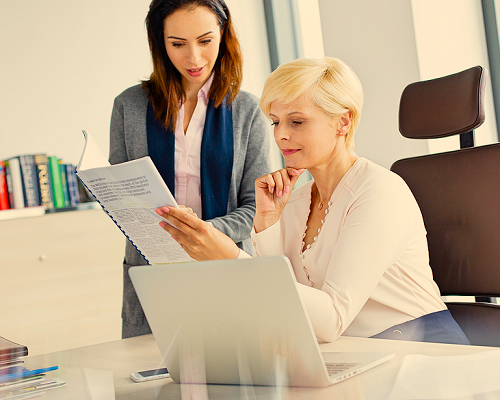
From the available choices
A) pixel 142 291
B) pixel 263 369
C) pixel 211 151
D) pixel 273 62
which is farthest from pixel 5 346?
pixel 273 62

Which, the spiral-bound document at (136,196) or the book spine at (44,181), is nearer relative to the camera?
the spiral-bound document at (136,196)

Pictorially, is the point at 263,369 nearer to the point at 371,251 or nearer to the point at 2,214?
the point at 371,251

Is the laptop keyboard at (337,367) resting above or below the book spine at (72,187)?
below

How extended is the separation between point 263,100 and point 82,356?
0.76 metres

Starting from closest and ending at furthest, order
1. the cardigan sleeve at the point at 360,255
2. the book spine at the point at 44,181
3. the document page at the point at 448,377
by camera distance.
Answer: the document page at the point at 448,377, the cardigan sleeve at the point at 360,255, the book spine at the point at 44,181

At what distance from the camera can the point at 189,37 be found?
1.45 m

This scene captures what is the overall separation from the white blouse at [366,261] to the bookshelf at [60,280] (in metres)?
1.60

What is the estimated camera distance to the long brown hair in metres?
1.52

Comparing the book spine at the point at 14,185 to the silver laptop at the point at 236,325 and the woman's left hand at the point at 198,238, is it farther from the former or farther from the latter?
the silver laptop at the point at 236,325

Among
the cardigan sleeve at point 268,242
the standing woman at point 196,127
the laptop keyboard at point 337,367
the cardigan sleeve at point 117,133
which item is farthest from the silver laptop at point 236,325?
the cardigan sleeve at point 117,133

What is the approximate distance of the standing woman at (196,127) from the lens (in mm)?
1504

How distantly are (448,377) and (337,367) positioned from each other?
147 mm

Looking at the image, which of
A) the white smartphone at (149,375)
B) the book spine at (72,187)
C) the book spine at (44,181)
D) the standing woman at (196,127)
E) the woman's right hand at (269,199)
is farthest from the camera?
the book spine at (72,187)

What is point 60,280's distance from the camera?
8.52ft
